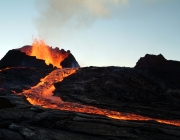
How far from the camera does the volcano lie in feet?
63.4

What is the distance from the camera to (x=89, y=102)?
3478cm

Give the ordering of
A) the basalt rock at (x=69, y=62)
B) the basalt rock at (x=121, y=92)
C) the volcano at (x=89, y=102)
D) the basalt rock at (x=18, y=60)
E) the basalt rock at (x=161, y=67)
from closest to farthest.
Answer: the volcano at (x=89, y=102), the basalt rock at (x=121, y=92), the basalt rock at (x=161, y=67), the basalt rock at (x=18, y=60), the basalt rock at (x=69, y=62)

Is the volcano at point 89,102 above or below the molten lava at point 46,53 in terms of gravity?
below

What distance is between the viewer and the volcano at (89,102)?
19.3 metres

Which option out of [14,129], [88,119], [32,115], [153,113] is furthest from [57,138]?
[153,113]

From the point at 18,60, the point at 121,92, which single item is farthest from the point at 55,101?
the point at 18,60

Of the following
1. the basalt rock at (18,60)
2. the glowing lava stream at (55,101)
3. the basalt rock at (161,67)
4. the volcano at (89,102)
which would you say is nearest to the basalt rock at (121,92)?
the volcano at (89,102)

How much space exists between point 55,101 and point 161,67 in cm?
4191

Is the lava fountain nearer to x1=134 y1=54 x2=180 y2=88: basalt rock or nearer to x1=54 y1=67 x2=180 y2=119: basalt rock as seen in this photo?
x1=54 y1=67 x2=180 y2=119: basalt rock

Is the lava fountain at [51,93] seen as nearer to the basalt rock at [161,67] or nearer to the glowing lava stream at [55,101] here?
the glowing lava stream at [55,101]

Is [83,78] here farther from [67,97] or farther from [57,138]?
[57,138]

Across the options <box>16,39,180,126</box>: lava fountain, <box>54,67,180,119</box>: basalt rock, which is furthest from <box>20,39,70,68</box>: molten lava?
<box>54,67,180,119</box>: basalt rock

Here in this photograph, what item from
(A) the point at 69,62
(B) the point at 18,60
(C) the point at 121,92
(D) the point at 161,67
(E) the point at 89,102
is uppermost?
(A) the point at 69,62

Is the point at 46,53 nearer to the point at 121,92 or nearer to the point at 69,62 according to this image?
the point at 69,62
